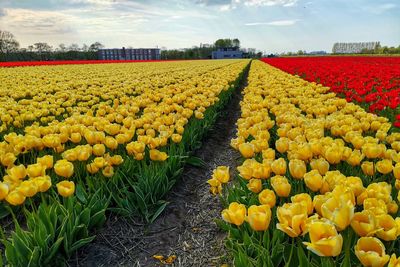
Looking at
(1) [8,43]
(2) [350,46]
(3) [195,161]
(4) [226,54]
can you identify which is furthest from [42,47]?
(2) [350,46]

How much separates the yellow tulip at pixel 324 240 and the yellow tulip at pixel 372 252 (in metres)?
0.10

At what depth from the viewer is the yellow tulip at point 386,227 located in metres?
1.71

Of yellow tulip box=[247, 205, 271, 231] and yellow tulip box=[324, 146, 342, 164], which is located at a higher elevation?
yellow tulip box=[324, 146, 342, 164]

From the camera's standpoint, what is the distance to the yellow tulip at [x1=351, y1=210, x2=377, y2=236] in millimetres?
1685

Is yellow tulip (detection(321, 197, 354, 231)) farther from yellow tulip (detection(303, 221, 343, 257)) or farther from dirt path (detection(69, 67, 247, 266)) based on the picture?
dirt path (detection(69, 67, 247, 266))

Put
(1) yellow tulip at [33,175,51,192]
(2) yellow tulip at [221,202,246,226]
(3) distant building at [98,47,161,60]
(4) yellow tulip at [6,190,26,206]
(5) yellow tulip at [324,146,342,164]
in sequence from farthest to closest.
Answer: (3) distant building at [98,47,161,60] → (5) yellow tulip at [324,146,342,164] → (1) yellow tulip at [33,175,51,192] → (4) yellow tulip at [6,190,26,206] → (2) yellow tulip at [221,202,246,226]

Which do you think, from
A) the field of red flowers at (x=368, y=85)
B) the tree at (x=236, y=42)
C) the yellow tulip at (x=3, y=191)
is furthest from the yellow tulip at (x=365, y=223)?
the tree at (x=236, y=42)

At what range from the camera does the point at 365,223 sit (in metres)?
1.70

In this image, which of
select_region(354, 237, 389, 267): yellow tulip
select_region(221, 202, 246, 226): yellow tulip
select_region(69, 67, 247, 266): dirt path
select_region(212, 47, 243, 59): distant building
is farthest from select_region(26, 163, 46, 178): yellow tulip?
select_region(212, 47, 243, 59): distant building

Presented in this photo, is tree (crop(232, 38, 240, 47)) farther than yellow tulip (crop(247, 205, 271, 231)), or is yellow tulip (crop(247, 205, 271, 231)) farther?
tree (crop(232, 38, 240, 47))

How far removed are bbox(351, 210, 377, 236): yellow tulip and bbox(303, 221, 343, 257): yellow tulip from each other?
20 centimetres

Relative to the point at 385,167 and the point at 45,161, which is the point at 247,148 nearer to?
the point at 385,167

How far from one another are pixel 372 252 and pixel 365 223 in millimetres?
175

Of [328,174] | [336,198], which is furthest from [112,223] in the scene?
[336,198]
